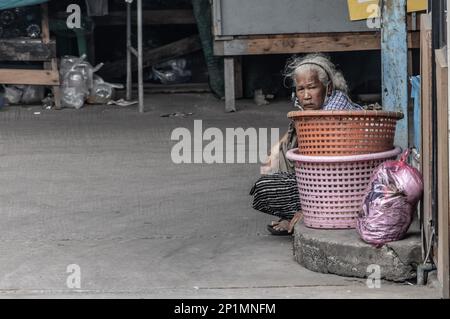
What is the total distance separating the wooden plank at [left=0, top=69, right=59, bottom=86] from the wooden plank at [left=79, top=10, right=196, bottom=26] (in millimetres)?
1404

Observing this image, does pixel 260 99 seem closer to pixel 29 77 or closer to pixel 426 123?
pixel 29 77

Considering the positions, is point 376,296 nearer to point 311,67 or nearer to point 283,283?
point 283,283

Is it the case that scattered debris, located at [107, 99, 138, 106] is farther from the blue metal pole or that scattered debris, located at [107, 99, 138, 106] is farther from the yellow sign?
the blue metal pole

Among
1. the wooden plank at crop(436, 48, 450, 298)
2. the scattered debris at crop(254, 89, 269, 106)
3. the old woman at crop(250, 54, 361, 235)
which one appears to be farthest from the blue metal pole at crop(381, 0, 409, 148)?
the scattered debris at crop(254, 89, 269, 106)

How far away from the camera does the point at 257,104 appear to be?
11.7 metres

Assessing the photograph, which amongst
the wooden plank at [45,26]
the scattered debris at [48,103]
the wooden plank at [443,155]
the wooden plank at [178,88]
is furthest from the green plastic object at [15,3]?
the wooden plank at [443,155]

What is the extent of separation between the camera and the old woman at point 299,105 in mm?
6086

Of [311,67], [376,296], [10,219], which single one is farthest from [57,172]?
[376,296]

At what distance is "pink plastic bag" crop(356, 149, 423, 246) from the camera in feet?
17.7

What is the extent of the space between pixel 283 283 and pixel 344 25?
19.3 feet

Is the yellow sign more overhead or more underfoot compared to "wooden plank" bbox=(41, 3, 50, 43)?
more underfoot

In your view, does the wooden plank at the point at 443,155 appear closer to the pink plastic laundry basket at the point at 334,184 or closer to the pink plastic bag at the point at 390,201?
the pink plastic bag at the point at 390,201

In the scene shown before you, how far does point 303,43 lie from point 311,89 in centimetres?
490

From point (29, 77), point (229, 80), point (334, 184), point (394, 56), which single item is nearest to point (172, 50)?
point (229, 80)
